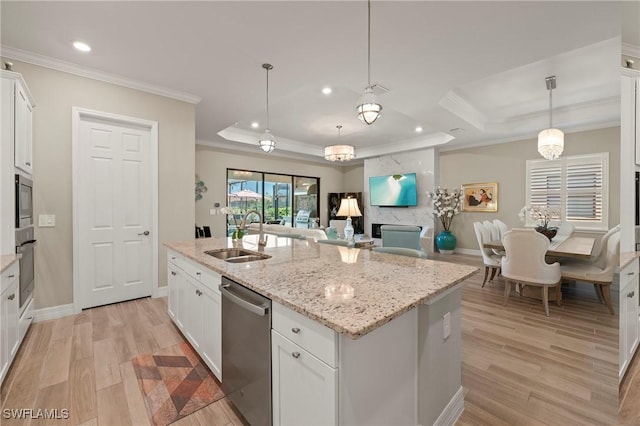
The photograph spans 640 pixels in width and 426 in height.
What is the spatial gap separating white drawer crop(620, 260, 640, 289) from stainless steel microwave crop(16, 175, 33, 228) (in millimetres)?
3977

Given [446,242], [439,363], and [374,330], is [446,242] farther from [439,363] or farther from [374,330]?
[374,330]

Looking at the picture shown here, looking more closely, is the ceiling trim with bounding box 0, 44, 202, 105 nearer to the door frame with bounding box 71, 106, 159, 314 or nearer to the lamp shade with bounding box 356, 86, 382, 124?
the door frame with bounding box 71, 106, 159, 314

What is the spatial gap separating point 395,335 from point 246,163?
671cm

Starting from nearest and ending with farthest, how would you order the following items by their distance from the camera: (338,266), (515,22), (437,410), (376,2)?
(437,410) → (338,266) → (376,2) → (515,22)

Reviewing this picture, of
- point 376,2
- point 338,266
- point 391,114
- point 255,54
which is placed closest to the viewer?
point 338,266

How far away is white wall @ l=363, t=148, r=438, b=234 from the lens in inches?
283

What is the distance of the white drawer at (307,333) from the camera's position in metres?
1.03

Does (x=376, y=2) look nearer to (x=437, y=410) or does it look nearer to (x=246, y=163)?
(x=437, y=410)

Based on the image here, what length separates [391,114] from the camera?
203 inches

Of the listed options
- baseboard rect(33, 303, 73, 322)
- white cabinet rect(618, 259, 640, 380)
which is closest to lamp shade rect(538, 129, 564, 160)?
white cabinet rect(618, 259, 640, 380)

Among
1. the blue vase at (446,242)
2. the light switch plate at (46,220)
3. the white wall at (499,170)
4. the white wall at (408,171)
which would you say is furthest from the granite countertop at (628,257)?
the white wall at (408,171)

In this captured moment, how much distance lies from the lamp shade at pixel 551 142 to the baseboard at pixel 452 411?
11.3 feet

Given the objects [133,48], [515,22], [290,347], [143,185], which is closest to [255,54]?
[133,48]

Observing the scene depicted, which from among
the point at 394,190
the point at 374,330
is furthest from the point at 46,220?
the point at 394,190
